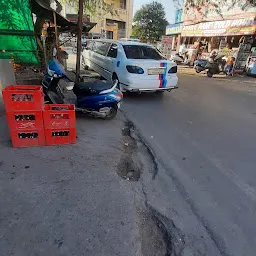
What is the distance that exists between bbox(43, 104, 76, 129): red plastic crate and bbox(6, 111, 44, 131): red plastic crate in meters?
0.09

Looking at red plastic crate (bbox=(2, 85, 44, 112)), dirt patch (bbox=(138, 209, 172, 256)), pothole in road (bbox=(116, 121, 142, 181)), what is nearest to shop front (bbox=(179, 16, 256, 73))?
pothole in road (bbox=(116, 121, 142, 181))

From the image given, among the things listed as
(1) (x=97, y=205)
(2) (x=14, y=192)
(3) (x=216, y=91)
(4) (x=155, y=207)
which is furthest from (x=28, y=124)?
(3) (x=216, y=91)

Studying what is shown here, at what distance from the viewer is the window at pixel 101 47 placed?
8.34 meters

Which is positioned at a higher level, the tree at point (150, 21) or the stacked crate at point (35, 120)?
the tree at point (150, 21)

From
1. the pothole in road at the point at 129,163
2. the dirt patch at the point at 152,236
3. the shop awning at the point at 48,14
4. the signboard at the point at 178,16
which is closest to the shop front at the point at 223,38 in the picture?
the signboard at the point at 178,16

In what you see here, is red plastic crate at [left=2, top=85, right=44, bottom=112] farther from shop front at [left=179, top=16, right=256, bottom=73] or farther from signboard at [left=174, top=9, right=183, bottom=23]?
signboard at [left=174, top=9, right=183, bottom=23]

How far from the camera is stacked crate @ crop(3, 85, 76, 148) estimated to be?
124 inches

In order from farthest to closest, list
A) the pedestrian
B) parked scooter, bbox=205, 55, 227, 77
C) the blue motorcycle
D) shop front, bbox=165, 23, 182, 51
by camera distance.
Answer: shop front, bbox=165, 23, 182, 51 → the pedestrian → parked scooter, bbox=205, 55, 227, 77 → the blue motorcycle

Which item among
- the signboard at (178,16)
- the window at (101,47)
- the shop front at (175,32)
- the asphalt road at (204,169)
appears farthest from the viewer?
the shop front at (175,32)

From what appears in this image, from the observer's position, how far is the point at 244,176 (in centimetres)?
324

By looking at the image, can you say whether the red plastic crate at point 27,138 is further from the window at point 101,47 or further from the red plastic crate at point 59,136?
the window at point 101,47

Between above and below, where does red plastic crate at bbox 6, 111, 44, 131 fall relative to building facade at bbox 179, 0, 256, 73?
below

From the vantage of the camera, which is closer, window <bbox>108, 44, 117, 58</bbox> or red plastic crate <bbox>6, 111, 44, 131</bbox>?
red plastic crate <bbox>6, 111, 44, 131</bbox>

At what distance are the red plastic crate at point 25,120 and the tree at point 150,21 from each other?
115ft
